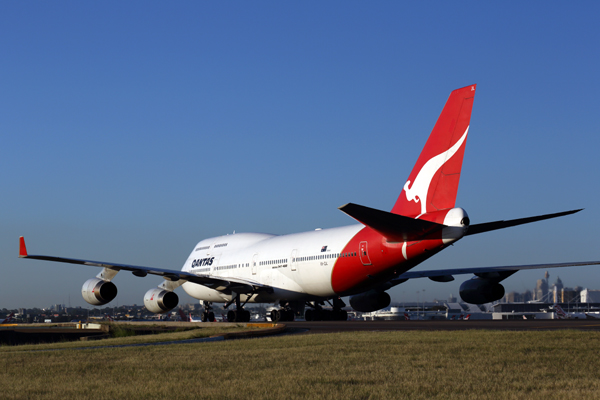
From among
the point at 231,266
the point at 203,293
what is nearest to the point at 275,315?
the point at 231,266

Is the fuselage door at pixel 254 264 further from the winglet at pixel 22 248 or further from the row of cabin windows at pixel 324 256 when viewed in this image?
the winglet at pixel 22 248

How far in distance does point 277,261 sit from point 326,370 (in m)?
21.8

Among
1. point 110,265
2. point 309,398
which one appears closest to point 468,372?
point 309,398

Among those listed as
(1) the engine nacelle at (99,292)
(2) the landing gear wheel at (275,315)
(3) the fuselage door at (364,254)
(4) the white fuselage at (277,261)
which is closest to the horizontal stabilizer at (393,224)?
(3) the fuselage door at (364,254)

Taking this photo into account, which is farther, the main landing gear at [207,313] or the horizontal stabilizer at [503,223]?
the main landing gear at [207,313]

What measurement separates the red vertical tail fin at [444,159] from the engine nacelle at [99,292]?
50.5ft

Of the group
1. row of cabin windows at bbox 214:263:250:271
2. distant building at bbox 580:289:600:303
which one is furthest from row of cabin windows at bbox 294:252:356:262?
distant building at bbox 580:289:600:303

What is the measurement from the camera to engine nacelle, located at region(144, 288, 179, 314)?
32781 mm

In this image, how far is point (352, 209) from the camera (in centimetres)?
1623

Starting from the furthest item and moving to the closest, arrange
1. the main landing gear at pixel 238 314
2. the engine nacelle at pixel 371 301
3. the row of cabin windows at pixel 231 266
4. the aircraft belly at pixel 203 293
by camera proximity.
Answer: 1. the aircraft belly at pixel 203 293
2. the row of cabin windows at pixel 231 266
3. the main landing gear at pixel 238 314
4. the engine nacelle at pixel 371 301

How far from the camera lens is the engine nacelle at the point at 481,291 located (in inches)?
1151

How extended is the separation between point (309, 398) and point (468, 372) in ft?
9.01

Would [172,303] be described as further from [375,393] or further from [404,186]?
[375,393]

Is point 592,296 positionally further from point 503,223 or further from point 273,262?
point 503,223
